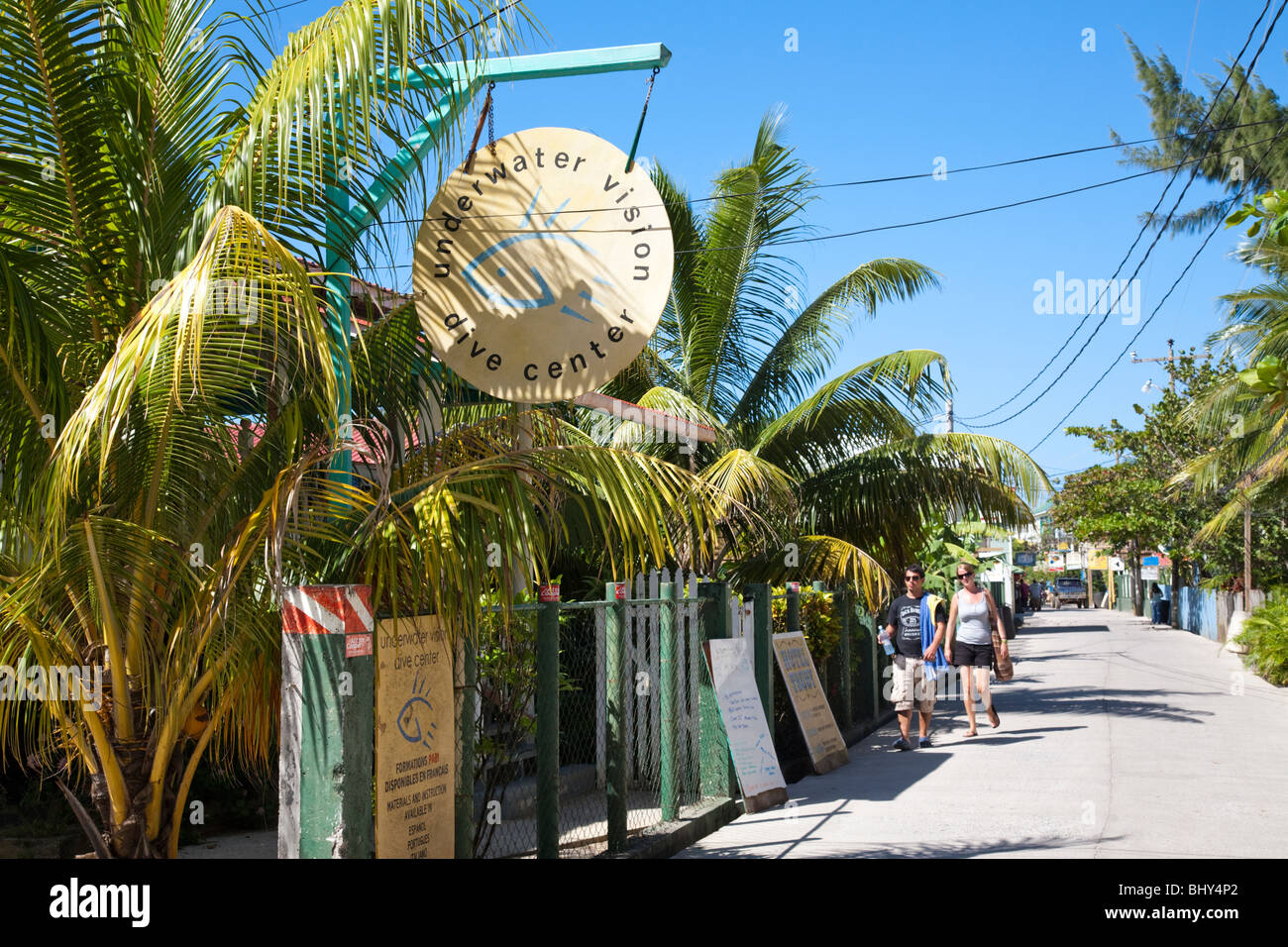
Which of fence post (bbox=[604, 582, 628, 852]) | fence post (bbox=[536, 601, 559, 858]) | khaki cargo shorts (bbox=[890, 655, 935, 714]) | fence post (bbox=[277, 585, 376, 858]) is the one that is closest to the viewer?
fence post (bbox=[277, 585, 376, 858])

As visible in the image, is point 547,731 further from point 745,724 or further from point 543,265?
point 745,724

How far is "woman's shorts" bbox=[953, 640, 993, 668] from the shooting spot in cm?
1302

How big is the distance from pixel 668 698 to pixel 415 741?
3.48 meters

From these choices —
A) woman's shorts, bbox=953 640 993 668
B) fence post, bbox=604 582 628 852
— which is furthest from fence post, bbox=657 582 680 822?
woman's shorts, bbox=953 640 993 668

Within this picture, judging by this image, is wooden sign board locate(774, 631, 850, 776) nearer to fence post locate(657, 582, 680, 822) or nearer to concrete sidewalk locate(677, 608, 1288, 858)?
concrete sidewalk locate(677, 608, 1288, 858)

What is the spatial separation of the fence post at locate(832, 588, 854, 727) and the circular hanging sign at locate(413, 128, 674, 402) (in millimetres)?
8451

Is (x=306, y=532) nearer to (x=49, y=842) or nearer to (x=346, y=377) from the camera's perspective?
(x=346, y=377)

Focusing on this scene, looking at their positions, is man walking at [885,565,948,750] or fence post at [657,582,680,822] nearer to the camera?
fence post at [657,582,680,822]

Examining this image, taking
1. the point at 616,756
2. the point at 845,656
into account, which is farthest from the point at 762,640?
the point at 616,756

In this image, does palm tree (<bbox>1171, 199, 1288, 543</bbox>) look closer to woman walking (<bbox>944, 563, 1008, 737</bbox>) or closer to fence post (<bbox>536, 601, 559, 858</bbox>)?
woman walking (<bbox>944, 563, 1008, 737</bbox>)

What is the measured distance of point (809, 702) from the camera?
1130 centimetres

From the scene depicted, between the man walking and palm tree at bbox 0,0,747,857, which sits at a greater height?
palm tree at bbox 0,0,747,857

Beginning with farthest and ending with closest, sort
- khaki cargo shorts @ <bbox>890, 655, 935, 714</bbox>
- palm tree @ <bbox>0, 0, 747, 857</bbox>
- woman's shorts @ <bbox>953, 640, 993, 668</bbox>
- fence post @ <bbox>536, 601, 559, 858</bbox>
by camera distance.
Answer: woman's shorts @ <bbox>953, 640, 993, 668</bbox>, khaki cargo shorts @ <bbox>890, 655, 935, 714</bbox>, fence post @ <bbox>536, 601, 559, 858</bbox>, palm tree @ <bbox>0, 0, 747, 857</bbox>

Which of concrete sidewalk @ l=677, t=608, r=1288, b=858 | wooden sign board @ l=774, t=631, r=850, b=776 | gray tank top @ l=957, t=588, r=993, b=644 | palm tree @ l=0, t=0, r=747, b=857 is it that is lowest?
concrete sidewalk @ l=677, t=608, r=1288, b=858
